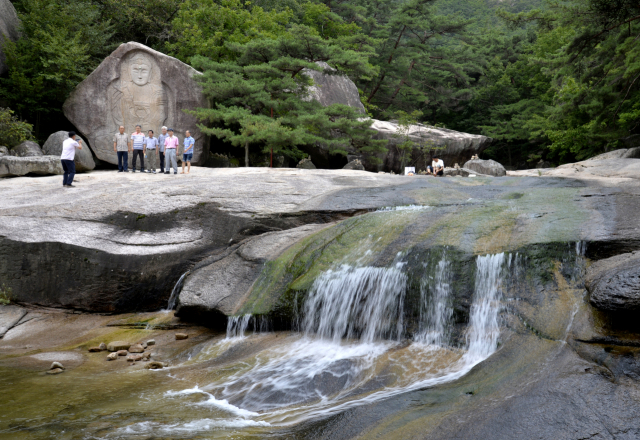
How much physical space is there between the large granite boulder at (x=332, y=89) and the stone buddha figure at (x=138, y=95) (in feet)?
21.9

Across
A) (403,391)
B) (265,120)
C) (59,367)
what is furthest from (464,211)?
(265,120)

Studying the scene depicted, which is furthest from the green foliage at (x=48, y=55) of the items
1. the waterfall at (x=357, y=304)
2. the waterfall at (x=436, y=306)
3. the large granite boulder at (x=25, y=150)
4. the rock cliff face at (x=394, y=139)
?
the waterfall at (x=436, y=306)

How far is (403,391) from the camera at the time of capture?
4.83 m

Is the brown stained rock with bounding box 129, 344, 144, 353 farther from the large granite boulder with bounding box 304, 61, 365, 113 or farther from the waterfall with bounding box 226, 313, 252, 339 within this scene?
the large granite boulder with bounding box 304, 61, 365, 113

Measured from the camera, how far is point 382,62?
30.1 meters

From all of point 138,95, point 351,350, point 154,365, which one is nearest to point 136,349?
point 154,365

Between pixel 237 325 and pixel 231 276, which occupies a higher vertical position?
pixel 231 276

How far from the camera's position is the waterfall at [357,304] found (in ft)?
21.0

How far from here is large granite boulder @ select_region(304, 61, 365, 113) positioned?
22.2 metres

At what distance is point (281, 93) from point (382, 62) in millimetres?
13802

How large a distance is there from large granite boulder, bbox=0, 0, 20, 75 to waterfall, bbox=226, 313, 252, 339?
18.1 m

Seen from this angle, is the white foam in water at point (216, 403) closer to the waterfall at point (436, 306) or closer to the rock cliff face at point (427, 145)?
the waterfall at point (436, 306)

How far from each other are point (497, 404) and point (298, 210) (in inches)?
257

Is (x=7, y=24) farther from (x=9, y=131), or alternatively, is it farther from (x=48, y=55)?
(x=9, y=131)
